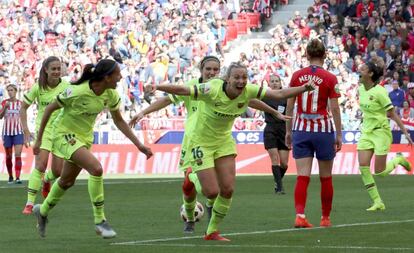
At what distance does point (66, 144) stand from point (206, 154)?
5.66 ft

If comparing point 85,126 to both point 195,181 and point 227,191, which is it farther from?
point 227,191

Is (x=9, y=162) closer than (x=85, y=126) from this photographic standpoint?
No

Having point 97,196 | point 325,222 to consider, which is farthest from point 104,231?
point 325,222

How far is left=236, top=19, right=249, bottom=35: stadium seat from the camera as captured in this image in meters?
44.3

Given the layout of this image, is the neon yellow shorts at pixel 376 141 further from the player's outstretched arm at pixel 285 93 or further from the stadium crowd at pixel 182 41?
the stadium crowd at pixel 182 41

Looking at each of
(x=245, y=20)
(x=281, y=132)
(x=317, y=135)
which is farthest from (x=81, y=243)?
(x=245, y=20)

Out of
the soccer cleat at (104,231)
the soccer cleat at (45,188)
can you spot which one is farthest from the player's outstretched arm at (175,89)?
the soccer cleat at (45,188)

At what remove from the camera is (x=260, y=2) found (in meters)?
44.3

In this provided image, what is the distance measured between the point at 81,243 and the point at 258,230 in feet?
8.82

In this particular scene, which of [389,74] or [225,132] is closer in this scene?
[225,132]

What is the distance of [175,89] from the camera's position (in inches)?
532

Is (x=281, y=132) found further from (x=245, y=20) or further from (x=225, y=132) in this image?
(x=245, y=20)

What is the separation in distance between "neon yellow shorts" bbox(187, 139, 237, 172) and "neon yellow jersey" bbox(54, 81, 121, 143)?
1214 mm

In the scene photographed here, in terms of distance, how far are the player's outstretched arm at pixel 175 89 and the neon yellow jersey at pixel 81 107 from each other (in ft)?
4.52
